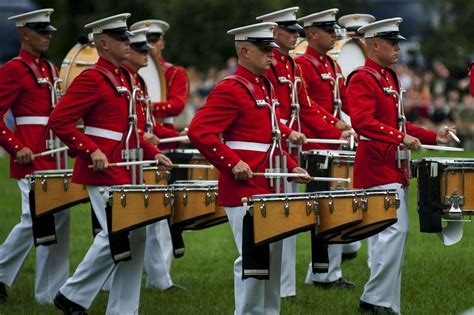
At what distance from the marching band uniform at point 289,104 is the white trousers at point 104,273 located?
1.39 m

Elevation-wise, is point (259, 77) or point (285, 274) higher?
point (259, 77)

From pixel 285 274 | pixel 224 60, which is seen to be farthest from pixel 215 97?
pixel 224 60

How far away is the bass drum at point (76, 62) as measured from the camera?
13078 millimetres

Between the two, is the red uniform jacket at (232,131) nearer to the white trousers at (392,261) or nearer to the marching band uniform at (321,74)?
the white trousers at (392,261)

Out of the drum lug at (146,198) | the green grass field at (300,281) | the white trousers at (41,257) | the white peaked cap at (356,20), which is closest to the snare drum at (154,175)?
the white trousers at (41,257)

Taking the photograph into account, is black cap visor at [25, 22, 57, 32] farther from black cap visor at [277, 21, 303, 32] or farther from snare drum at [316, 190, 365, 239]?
snare drum at [316, 190, 365, 239]

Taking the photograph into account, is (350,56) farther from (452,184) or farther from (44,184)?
(44,184)

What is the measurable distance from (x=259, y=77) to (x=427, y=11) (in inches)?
875

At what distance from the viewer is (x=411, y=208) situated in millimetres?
18609

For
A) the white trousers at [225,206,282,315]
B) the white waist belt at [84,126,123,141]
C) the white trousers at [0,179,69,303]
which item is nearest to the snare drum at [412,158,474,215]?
the white trousers at [225,206,282,315]

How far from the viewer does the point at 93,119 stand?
11.2 m

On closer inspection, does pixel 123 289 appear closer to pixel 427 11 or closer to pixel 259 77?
pixel 259 77

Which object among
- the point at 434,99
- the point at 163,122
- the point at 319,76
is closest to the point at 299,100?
the point at 319,76

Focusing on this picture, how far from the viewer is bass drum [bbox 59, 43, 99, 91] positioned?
13.1 meters
